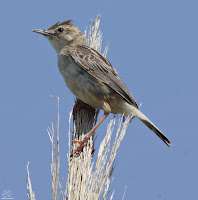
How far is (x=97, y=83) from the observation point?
4.68 m

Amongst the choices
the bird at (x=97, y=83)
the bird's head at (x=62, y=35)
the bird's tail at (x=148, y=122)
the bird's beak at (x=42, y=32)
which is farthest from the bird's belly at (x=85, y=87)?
the bird's beak at (x=42, y=32)

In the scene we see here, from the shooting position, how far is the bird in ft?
15.2

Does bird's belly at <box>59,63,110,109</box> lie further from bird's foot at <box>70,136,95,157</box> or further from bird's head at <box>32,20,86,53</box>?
bird's foot at <box>70,136,95,157</box>

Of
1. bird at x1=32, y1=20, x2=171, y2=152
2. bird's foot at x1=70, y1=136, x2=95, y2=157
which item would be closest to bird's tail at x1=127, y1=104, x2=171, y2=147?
bird at x1=32, y1=20, x2=171, y2=152

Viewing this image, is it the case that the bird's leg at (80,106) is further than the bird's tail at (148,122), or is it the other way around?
the bird's tail at (148,122)

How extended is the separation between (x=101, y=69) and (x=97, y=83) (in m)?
0.23

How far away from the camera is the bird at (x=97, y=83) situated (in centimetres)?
464

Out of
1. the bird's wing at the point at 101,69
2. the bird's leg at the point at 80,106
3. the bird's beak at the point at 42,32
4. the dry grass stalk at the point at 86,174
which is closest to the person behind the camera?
the dry grass stalk at the point at 86,174

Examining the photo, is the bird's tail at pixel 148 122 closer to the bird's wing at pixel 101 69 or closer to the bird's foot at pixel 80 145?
the bird's wing at pixel 101 69

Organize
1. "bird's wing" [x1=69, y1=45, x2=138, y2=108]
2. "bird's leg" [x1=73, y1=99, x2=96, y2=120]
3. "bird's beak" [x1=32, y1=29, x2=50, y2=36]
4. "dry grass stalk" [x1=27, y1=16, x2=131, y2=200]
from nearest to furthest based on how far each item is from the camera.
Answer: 1. "dry grass stalk" [x1=27, y1=16, x2=131, y2=200]
2. "bird's leg" [x1=73, y1=99, x2=96, y2=120]
3. "bird's wing" [x1=69, y1=45, x2=138, y2=108]
4. "bird's beak" [x1=32, y1=29, x2=50, y2=36]

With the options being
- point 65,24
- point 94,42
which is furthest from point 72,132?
point 65,24

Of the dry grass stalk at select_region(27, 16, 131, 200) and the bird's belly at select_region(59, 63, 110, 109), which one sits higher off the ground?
the bird's belly at select_region(59, 63, 110, 109)

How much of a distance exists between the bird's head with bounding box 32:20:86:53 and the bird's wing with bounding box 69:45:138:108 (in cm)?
38

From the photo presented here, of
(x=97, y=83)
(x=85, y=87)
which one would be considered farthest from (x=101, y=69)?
(x=85, y=87)
